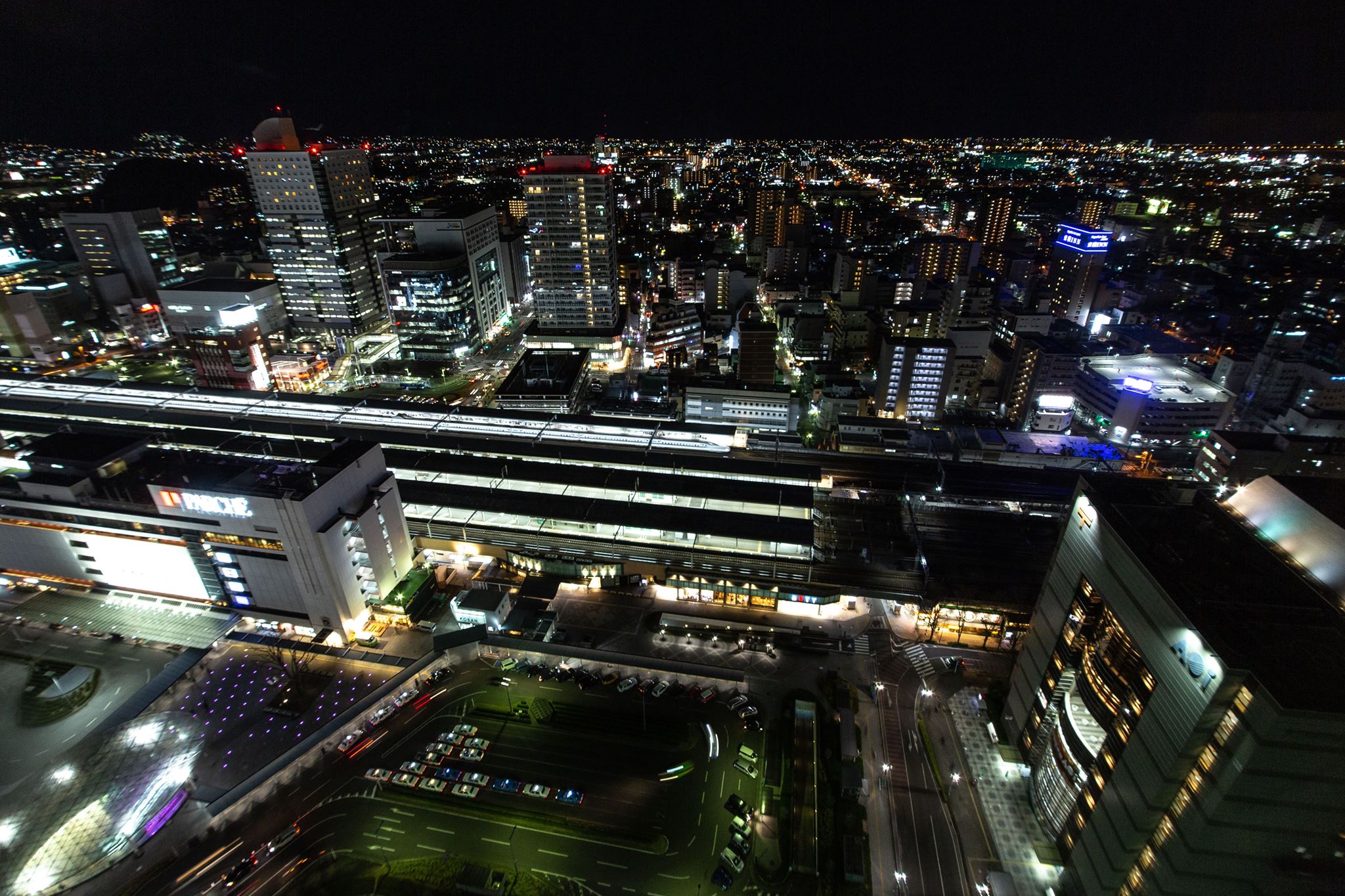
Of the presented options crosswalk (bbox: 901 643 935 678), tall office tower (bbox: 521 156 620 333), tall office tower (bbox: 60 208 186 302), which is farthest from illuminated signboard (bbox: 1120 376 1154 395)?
tall office tower (bbox: 60 208 186 302)

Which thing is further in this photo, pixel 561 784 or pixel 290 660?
pixel 290 660

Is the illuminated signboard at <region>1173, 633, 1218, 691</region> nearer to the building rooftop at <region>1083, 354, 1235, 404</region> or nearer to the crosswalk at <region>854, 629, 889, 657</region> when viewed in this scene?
the crosswalk at <region>854, 629, 889, 657</region>

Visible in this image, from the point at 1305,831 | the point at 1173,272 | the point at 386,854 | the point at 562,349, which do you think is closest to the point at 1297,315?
the point at 1173,272

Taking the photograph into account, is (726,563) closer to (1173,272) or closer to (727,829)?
(727,829)

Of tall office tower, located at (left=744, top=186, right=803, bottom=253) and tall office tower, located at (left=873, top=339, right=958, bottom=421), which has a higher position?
tall office tower, located at (left=744, top=186, right=803, bottom=253)

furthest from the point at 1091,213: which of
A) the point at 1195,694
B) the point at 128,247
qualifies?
the point at 128,247

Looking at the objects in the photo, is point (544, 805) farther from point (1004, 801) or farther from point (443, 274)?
point (443, 274)

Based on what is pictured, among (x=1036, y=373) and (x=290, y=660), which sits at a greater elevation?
(x=1036, y=373)
